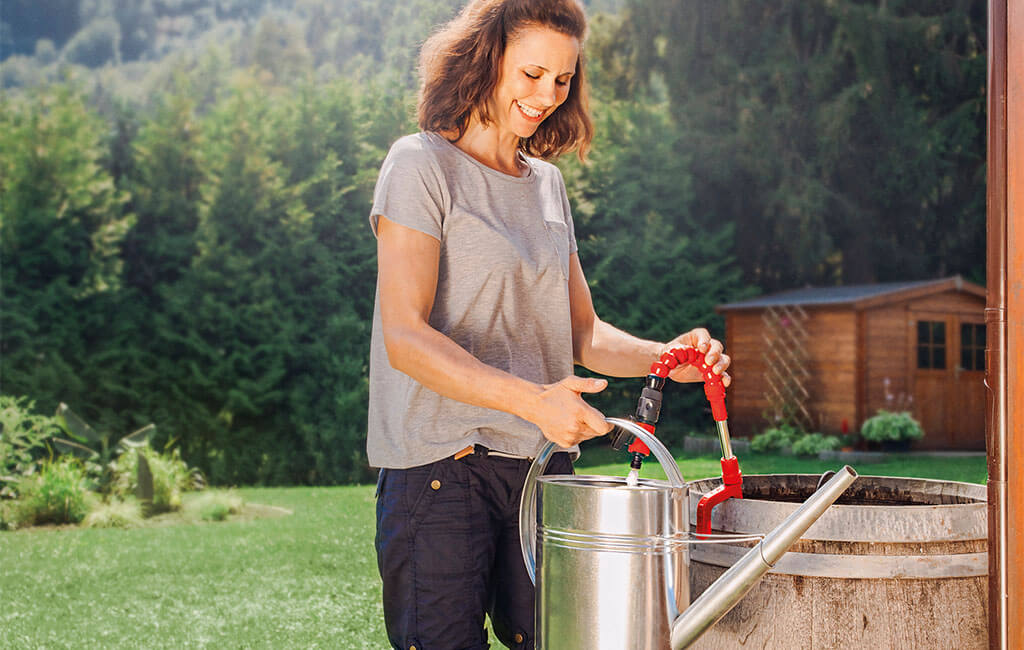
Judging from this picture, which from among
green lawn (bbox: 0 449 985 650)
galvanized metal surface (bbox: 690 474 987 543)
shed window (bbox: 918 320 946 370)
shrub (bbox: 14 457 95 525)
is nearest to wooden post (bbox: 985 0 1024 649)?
galvanized metal surface (bbox: 690 474 987 543)

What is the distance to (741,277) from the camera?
409 inches

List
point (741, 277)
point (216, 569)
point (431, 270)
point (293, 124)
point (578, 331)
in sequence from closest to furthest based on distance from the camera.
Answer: point (431, 270) < point (578, 331) < point (216, 569) < point (293, 124) < point (741, 277)

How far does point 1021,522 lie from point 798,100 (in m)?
10.8

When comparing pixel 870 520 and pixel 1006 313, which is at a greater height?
pixel 1006 313

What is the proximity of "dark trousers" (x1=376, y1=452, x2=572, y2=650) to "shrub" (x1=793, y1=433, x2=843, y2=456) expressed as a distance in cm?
644

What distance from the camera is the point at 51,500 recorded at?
17.3 ft

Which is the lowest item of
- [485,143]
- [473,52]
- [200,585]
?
[200,585]

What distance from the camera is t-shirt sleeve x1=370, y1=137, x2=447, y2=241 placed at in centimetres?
119

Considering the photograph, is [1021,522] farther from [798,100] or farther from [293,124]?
[798,100]

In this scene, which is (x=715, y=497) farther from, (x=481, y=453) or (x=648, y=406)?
(x=481, y=453)

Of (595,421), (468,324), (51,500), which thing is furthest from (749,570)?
(51,500)

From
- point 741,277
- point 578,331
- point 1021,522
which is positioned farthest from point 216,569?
point 741,277

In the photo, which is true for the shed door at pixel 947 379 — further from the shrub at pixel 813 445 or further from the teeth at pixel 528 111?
the teeth at pixel 528 111

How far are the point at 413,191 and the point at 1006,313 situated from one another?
665 millimetres
